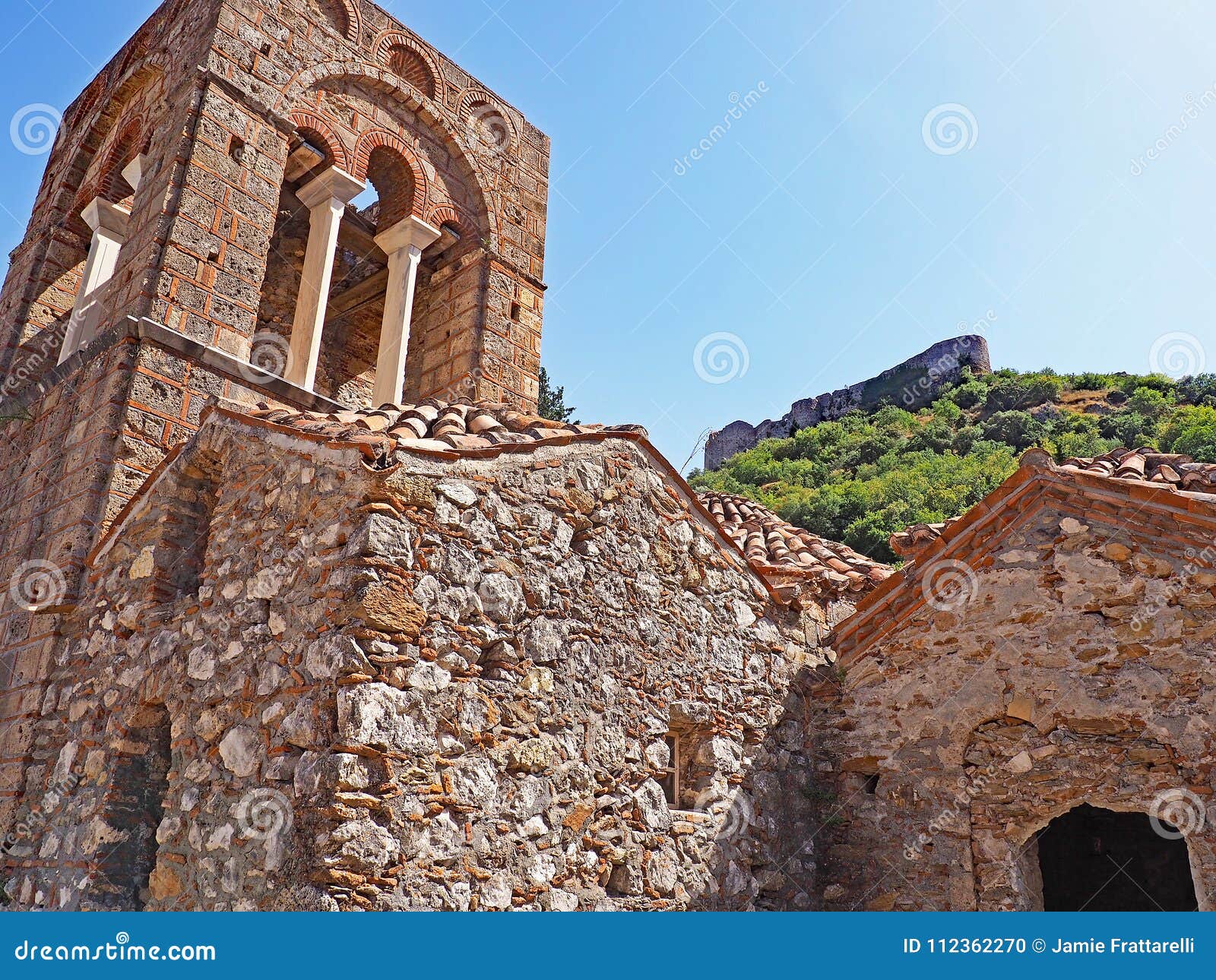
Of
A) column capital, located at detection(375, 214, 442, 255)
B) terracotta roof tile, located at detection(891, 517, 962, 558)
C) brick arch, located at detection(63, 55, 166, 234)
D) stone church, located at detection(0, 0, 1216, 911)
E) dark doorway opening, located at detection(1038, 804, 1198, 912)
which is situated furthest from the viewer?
column capital, located at detection(375, 214, 442, 255)

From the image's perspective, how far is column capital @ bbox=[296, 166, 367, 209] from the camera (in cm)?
824

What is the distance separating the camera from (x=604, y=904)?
4840 mm

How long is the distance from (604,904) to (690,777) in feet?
3.93

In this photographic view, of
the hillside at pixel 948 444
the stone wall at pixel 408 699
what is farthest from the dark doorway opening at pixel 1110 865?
the hillside at pixel 948 444

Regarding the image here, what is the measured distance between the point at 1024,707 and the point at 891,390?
121 feet

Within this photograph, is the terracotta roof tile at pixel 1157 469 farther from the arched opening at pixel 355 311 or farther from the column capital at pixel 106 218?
the column capital at pixel 106 218

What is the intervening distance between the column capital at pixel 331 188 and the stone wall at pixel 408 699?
365cm

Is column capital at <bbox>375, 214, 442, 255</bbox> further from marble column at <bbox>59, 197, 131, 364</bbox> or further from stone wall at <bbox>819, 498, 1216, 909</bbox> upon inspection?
stone wall at <bbox>819, 498, 1216, 909</bbox>

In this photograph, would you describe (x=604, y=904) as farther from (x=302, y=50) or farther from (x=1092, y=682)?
(x=302, y=50)

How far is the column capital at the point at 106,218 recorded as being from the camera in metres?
8.38

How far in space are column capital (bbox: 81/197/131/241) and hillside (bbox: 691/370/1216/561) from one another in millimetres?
16325

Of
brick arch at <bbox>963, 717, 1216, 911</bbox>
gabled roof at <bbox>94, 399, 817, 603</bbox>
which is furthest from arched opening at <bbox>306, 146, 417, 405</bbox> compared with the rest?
brick arch at <bbox>963, 717, 1216, 911</bbox>

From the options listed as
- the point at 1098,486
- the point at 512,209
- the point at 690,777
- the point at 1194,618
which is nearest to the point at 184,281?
the point at 512,209

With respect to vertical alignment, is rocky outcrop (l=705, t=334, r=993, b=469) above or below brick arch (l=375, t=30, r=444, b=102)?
above
